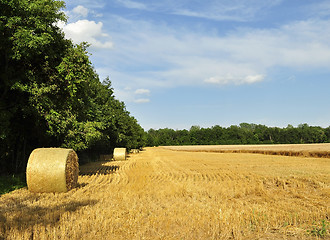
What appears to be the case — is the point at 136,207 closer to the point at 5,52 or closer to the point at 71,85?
the point at 71,85

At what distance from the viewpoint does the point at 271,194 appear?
10.3 m

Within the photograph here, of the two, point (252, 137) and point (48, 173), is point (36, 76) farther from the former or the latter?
point (252, 137)

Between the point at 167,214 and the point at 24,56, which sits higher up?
the point at 24,56

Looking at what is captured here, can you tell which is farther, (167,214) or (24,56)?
(24,56)

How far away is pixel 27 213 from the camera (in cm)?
746

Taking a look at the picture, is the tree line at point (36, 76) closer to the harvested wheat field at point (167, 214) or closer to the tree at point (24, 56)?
the tree at point (24, 56)

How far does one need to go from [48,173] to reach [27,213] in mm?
3954

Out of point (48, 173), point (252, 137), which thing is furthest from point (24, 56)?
point (252, 137)

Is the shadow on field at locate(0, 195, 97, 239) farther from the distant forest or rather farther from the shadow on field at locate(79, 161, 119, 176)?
the distant forest

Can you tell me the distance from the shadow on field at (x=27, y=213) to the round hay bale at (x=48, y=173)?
4.74ft

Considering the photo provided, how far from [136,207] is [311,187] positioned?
328 inches

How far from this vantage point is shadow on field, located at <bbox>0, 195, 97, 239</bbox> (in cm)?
632

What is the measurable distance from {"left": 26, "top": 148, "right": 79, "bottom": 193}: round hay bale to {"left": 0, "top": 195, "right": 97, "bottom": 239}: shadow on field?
1443 millimetres

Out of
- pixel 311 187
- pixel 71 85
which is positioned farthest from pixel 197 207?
pixel 71 85
